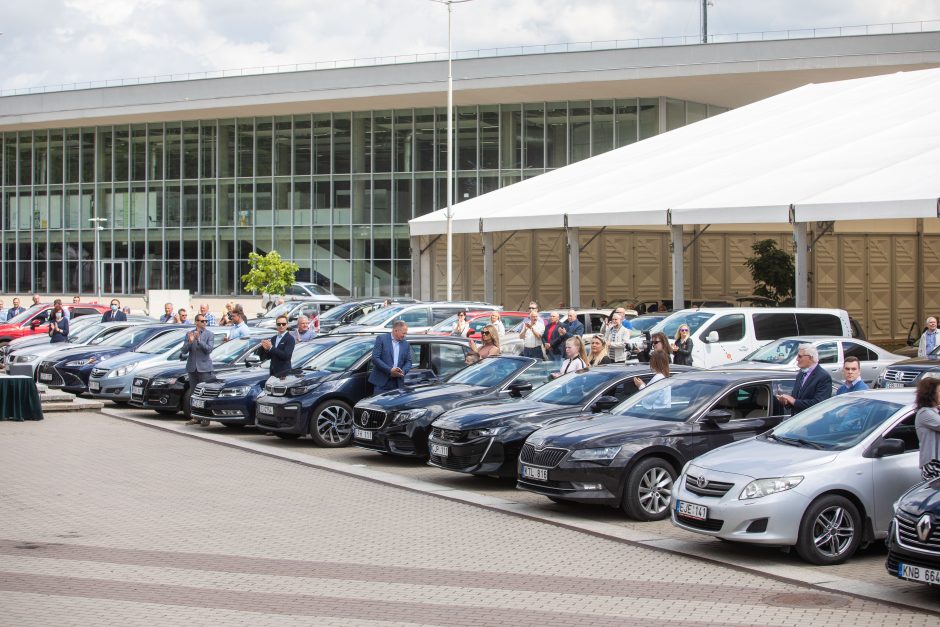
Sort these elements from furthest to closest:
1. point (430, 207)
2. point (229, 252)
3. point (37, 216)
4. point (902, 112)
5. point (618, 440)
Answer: point (37, 216) → point (229, 252) → point (430, 207) → point (902, 112) → point (618, 440)

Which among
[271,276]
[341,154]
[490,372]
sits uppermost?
[341,154]

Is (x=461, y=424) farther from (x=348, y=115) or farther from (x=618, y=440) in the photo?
(x=348, y=115)

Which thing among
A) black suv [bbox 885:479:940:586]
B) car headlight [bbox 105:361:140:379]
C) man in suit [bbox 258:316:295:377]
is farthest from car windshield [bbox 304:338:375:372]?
black suv [bbox 885:479:940:586]

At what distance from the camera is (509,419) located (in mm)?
14039

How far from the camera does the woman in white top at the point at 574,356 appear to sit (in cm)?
1605

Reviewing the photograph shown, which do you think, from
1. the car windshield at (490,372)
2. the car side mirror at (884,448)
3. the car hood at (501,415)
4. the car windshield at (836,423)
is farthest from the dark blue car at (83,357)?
the car side mirror at (884,448)

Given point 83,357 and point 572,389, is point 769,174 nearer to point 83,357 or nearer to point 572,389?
point 572,389

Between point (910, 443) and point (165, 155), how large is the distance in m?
59.9

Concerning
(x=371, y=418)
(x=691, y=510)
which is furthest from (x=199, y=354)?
(x=691, y=510)

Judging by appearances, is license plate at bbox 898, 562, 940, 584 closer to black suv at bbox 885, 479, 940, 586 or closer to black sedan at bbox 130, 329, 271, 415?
black suv at bbox 885, 479, 940, 586

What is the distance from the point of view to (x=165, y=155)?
66000 millimetres

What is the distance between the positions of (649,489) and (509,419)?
230cm

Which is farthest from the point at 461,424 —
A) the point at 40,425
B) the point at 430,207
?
the point at 430,207

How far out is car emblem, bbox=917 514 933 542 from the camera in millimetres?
8430
